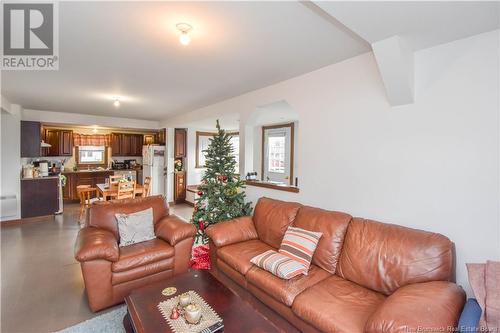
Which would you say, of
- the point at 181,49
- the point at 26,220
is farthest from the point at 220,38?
the point at 26,220

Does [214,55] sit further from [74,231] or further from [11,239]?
[11,239]

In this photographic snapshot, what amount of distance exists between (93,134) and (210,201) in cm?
622

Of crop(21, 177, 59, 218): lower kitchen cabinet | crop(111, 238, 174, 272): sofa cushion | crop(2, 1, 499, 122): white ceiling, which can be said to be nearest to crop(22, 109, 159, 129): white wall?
crop(21, 177, 59, 218): lower kitchen cabinet

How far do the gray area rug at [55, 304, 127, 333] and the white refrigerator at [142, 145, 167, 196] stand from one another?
499 cm

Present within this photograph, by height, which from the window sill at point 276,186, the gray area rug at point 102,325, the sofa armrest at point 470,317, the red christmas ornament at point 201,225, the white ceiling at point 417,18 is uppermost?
the white ceiling at point 417,18

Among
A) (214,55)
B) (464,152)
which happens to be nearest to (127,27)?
(214,55)

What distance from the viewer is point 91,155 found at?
310 inches

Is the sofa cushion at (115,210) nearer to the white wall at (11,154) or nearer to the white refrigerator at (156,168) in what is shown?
the white wall at (11,154)

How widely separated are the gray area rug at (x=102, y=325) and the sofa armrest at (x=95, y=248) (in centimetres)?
48

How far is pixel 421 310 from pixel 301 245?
1058 millimetres

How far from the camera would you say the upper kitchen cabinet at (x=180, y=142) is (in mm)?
6984

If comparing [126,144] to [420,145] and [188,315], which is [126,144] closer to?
[188,315]

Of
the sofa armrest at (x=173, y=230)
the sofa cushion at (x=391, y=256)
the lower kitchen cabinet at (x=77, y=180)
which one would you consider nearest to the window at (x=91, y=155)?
the lower kitchen cabinet at (x=77, y=180)

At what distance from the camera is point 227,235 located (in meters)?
2.85
